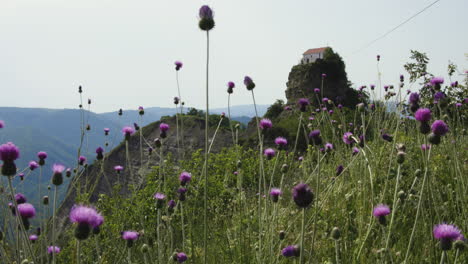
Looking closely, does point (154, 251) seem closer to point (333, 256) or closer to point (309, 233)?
point (309, 233)

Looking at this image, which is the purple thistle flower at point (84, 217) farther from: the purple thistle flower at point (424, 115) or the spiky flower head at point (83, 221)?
the purple thistle flower at point (424, 115)

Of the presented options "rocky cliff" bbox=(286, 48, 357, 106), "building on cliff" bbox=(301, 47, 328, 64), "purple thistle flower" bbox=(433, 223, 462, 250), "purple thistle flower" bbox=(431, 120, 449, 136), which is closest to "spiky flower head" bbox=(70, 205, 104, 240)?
"purple thistle flower" bbox=(433, 223, 462, 250)

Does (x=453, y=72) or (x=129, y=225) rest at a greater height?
(x=453, y=72)

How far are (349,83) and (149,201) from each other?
1949cm

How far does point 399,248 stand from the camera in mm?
2090

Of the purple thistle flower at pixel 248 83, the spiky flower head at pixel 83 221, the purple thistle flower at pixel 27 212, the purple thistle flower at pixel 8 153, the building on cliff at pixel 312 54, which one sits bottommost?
the purple thistle flower at pixel 27 212

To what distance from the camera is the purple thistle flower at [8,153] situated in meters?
1.36

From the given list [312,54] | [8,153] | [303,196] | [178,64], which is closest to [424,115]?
[303,196]

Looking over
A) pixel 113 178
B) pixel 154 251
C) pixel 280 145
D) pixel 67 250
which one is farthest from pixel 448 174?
pixel 113 178

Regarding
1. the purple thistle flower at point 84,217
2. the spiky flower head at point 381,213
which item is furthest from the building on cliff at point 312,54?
the purple thistle flower at point 84,217

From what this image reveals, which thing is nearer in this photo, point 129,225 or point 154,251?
point 154,251

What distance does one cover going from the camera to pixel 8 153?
4.53ft

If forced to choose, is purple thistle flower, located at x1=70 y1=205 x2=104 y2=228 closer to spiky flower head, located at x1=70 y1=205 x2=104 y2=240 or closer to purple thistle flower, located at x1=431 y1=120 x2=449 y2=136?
spiky flower head, located at x1=70 y1=205 x2=104 y2=240

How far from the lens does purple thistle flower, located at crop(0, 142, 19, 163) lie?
136cm
